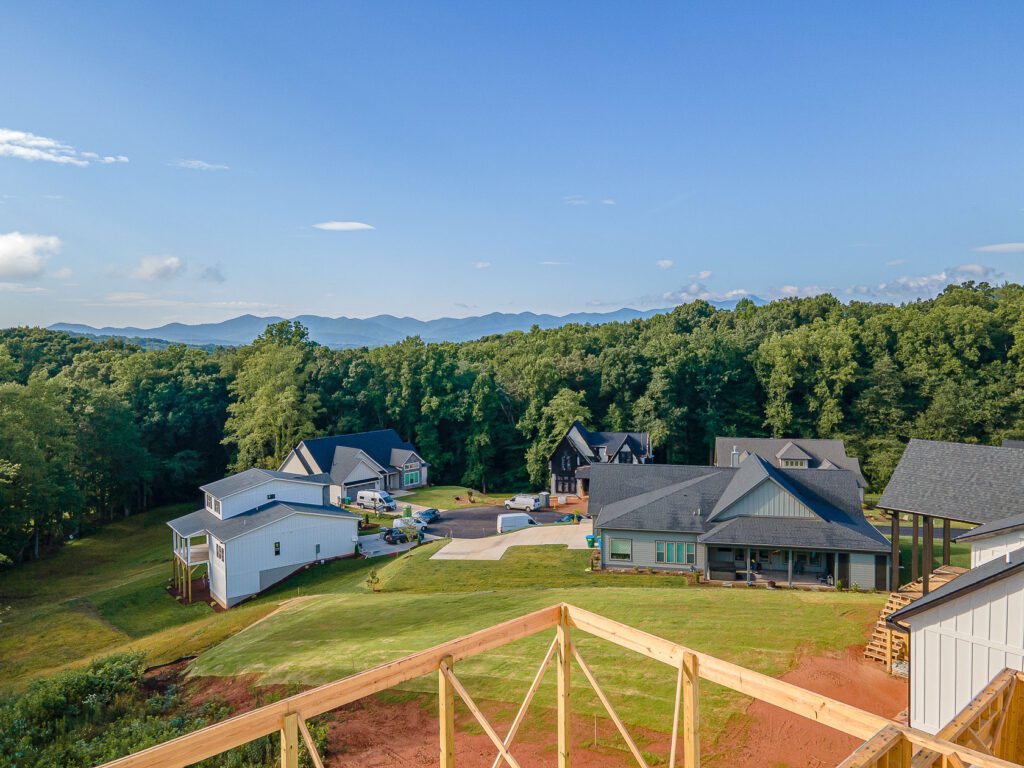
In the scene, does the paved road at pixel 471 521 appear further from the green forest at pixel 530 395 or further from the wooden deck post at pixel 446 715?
the wooden deck post at pixel 446 715

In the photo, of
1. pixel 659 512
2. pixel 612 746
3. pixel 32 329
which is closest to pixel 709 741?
pixel 612 746

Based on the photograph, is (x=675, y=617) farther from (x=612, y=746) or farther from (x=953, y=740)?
(x=953, y=740)

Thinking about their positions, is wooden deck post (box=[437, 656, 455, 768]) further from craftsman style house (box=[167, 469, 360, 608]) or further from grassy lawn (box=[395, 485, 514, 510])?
grassy lawn (box=[395, 485, 514, 510])

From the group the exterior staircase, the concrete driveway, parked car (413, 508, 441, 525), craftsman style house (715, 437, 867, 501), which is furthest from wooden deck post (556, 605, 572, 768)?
craftsman style house (715, 437, 867, 501)

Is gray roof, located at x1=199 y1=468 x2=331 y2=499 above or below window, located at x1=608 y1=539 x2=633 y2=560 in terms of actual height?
above

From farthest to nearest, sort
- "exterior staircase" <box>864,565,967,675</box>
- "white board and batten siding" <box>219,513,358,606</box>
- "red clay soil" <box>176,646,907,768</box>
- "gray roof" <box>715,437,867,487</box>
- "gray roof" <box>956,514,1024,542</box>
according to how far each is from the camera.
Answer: "gray roof" <box>715,437,867,487</box>, "white board and batten siding" <box>219,513,358,606</box>, "exterior staircase" <box>864,565,967,675</box>, "gray roof" <box>956,514,1024,542</box>, "red clay soil" <box>176,646,907,768</box>

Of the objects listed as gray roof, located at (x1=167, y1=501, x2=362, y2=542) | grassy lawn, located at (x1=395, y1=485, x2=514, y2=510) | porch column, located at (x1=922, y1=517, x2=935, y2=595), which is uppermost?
porch column, located at (x1=922, y1=517, x2=935, y2=595)

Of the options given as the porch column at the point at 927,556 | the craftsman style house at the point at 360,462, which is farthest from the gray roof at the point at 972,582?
the craftsman style house at the point at 360,462
